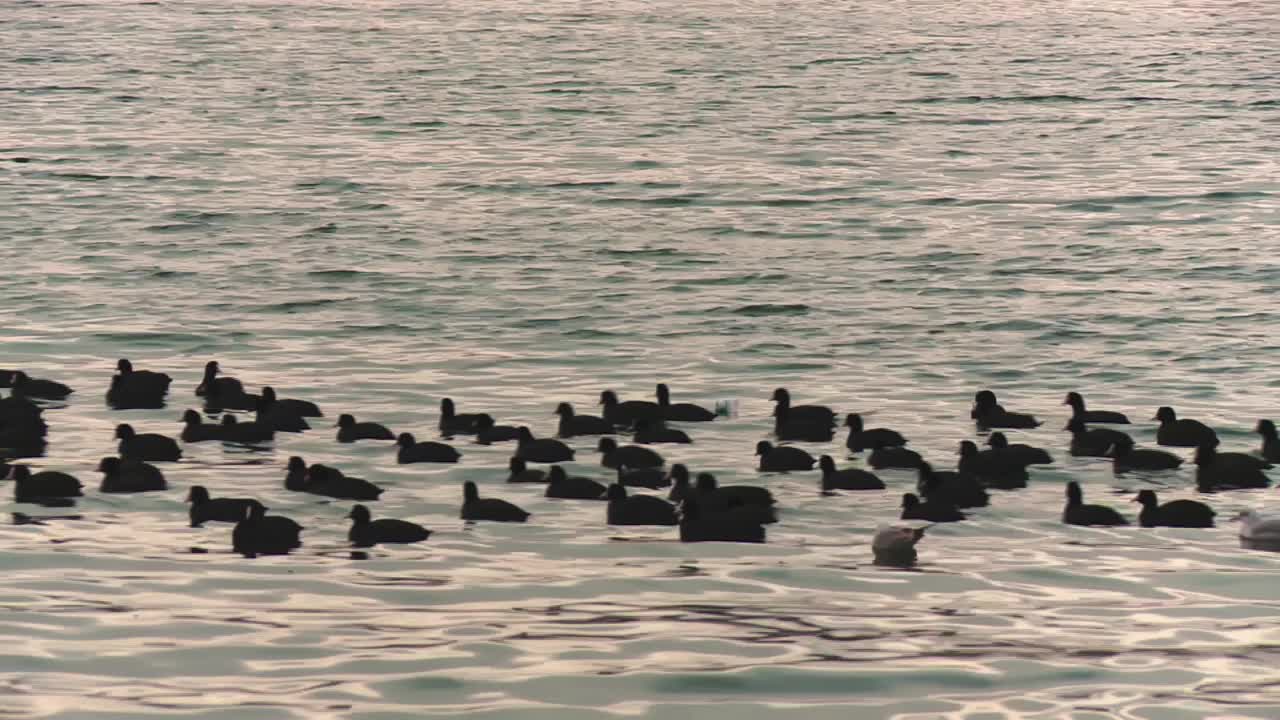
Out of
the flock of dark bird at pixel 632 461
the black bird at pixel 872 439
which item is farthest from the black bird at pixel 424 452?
the black bird at pixel 872 439

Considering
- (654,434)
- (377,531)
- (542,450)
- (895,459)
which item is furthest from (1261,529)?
(377,531)

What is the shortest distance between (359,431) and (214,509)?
12.9ft

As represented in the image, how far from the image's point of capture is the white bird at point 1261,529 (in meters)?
21.8

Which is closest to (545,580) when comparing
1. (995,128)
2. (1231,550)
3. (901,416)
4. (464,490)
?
(464,490)

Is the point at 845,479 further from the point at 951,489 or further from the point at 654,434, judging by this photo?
the point at 654,434

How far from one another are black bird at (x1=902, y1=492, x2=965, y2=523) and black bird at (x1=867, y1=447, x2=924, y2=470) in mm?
1673

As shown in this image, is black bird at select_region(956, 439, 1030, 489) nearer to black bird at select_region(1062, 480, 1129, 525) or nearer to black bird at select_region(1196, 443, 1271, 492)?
black bird at select_region(1062, 480, 1129, 525)

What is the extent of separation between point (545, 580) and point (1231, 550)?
20.8ft

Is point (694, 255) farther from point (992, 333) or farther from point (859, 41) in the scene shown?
point (859, 41)

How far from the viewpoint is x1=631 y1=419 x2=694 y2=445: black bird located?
2620cm

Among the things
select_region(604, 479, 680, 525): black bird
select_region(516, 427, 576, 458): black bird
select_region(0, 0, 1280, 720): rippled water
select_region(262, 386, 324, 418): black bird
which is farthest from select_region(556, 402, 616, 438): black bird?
select_region(604, 479, 680, 525): black bird

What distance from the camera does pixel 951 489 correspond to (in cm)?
2289

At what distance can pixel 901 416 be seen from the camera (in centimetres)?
2788

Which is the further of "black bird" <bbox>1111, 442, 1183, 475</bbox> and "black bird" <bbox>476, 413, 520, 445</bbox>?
"black bird" <bbox>476, 413, 520, 445</bbox>
